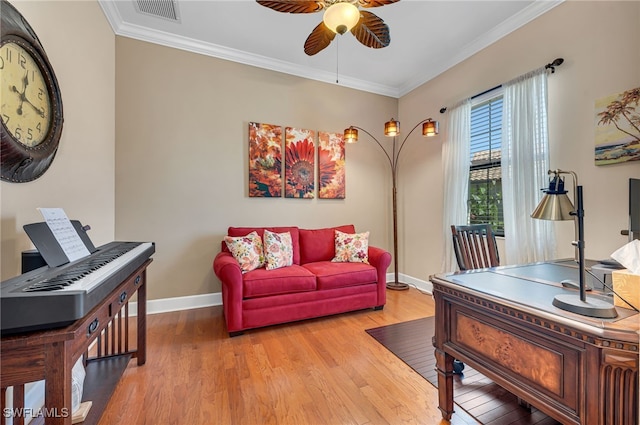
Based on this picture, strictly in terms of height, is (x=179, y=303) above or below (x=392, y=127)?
below

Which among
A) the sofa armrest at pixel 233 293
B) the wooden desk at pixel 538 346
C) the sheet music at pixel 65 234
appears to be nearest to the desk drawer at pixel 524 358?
the wooden desk at pixel 538 346

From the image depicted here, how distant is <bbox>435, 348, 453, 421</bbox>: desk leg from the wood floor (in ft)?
0.28

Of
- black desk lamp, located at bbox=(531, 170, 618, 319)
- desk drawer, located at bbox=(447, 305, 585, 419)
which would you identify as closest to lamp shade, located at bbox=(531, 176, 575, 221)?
black desk lamp, located at bbox=(531, 170, 618, 319)

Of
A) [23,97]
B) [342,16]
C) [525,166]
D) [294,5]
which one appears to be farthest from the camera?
[525,166]

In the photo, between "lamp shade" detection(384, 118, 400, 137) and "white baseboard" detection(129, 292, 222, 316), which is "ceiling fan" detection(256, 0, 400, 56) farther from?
"white baseboard" detection(129, 292, 222, 316)

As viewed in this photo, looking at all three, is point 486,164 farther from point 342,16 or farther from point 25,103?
point 25,103

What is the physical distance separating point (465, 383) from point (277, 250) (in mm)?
1959

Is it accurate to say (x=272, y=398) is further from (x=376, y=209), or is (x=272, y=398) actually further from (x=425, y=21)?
(x=425, y=21)

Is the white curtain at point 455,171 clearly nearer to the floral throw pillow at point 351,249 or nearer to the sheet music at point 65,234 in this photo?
the floral throw pillow at point 351,249

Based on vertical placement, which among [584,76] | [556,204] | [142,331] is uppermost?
[584,76]

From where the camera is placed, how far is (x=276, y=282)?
250 cm

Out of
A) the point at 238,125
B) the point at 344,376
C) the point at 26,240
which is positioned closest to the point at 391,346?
the point at 344,376

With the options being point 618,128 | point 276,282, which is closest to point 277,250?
point 276,282

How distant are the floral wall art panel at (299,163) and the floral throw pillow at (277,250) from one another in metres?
0.72
